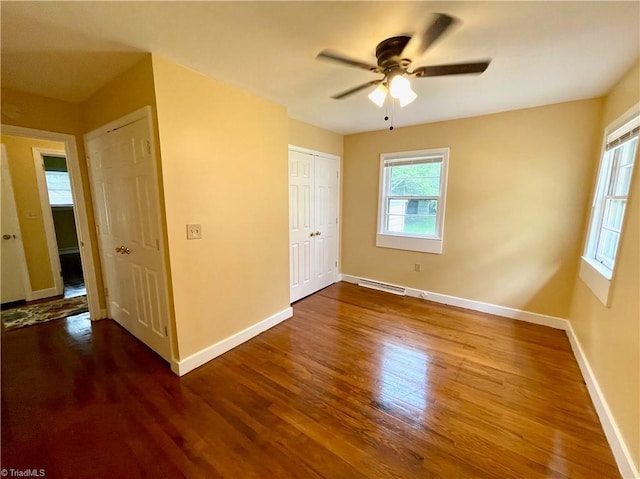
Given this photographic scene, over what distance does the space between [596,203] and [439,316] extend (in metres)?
1.86

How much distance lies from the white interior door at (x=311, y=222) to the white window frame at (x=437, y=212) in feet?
2.36

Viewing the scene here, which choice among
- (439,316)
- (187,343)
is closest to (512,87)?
(439,316)

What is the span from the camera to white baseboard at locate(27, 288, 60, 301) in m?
3.56

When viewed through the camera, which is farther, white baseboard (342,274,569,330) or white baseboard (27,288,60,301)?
white baseboard (27,288,60,301)

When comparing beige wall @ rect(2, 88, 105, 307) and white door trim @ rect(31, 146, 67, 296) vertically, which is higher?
beige wall @ rect(2, 88, 105, 307)

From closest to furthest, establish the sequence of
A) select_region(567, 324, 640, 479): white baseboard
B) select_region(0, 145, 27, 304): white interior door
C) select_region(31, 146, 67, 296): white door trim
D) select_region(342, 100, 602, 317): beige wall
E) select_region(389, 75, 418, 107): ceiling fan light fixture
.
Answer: select_region(567, 324, 640, 479): white baseboard, select_region(389, 75, 418, 107): ceiling fan light fixture, select_region(342, 100, 602, 317): beige wall, select_region(0, 145, 27, 304): white interior door, select_region(31, 146, 67, 296): white door trim

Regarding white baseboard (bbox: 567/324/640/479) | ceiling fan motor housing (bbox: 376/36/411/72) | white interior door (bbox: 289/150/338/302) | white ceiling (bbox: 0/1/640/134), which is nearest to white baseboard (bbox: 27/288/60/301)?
white ceiling (bbox: 0/1/640/134)

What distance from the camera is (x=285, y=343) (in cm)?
262

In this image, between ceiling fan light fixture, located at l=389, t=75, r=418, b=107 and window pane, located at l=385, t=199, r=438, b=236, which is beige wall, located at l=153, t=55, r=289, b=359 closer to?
ceiling fan light fixture, located at l=389, t=75, r=418, b=107

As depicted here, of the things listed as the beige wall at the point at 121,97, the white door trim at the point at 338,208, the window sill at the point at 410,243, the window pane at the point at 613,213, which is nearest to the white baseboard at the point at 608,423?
the window pane at the point at 613,213

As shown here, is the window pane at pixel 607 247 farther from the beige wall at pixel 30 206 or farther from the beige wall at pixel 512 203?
the beige wall at pixel 30 206

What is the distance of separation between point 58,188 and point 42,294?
226 cm

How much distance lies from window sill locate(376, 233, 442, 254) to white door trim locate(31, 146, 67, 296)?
182 inches

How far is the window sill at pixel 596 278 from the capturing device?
1.89m
